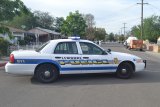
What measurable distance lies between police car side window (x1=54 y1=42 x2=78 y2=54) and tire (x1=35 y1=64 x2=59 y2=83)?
64 cm

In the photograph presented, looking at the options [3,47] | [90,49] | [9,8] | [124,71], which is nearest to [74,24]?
[3,47]

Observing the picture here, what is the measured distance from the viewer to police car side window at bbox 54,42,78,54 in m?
10.4

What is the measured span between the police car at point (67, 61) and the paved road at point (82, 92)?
0.40 metres

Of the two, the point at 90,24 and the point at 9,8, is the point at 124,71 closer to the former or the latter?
the point at 9,8

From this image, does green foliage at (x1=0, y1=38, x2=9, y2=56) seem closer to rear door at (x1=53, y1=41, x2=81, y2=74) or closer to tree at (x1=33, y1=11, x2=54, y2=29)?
rear door at (x1=53, y1=41, x2=81, y2=74)

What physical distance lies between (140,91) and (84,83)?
2231 mm

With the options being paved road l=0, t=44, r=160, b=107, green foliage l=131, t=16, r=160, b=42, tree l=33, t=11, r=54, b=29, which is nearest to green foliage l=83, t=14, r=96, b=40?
tree l=33, t=11, r=54, b=29

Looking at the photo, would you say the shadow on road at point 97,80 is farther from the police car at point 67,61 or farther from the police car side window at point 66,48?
the police car side window at point 66,48

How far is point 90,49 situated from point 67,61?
1.06m

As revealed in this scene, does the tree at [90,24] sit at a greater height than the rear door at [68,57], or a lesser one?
greater

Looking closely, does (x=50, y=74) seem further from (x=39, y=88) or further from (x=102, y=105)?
(x=102, y=105)

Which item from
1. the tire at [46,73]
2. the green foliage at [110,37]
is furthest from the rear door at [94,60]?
the green foliage at [110,37]

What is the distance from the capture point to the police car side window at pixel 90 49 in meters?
10.6

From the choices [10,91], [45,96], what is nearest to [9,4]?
[10,91]
